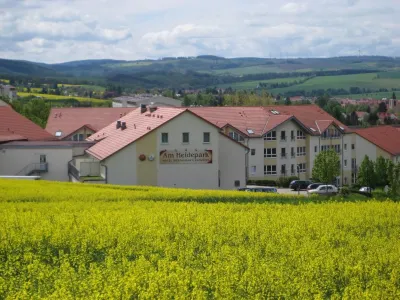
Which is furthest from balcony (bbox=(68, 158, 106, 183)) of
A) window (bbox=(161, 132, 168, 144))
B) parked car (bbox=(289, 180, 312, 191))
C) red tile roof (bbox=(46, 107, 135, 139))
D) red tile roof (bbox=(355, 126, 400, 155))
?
red tile roof (bbox=(355, 126, 400, 155))

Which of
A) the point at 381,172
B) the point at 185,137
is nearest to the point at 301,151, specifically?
the point at 381,172

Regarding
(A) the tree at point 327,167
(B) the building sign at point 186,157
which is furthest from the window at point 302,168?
(B) the building sign at point 186,157

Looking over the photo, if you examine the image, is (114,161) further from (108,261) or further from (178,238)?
(108,261)

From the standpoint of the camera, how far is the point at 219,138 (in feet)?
208

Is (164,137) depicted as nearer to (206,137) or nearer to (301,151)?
(206,137)

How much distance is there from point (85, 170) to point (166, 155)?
6.01 meters

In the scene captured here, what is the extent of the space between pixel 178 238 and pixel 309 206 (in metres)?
9.99

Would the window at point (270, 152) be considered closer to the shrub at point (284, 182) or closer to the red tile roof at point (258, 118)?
the red tile roof at point (258, 118)

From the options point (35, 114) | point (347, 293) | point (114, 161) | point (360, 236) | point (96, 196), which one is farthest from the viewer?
point (35, 114)

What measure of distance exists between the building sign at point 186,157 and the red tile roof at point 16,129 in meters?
14.2

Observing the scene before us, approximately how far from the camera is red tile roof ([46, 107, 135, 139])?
3506 inches

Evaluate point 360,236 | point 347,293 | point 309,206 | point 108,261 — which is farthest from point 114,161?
point 347,293

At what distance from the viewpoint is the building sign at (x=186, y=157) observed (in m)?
59.9

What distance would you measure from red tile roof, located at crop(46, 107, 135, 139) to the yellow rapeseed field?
5345 cm
